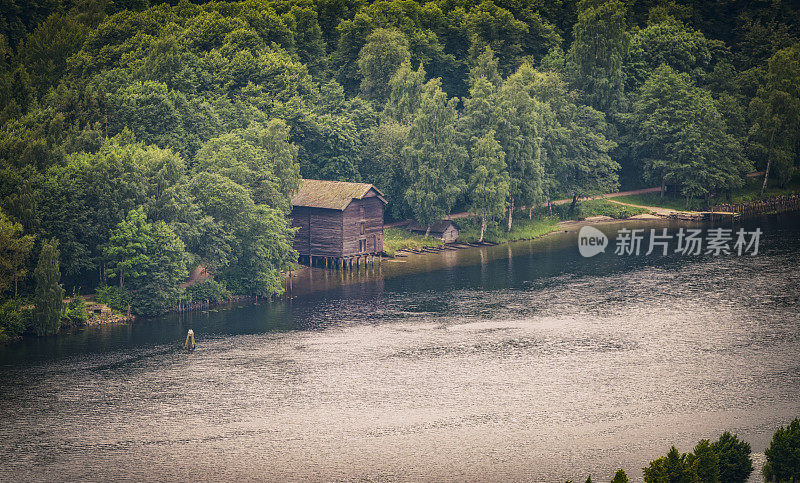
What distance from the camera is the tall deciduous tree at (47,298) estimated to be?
92.6 metres

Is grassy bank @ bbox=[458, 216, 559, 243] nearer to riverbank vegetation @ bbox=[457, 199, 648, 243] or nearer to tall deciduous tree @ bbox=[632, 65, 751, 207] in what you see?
riverbank vegetation @ bbox=[457, 199, 648, 243]

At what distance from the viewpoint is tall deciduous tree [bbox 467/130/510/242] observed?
4978 inches

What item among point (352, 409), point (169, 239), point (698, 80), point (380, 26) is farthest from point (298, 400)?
point (698, 80)

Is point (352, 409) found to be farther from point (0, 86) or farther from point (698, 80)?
point (698, 80)

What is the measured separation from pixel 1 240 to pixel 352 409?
118ft

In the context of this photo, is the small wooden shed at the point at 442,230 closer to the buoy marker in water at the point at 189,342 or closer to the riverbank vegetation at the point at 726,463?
the buoy marker in water at the point at 189,342

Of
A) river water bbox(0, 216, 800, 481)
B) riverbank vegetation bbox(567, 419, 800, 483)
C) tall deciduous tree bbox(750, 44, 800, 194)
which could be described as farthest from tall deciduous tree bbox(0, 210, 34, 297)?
tall deciduous tree bbox(750, 44, 800, 194)

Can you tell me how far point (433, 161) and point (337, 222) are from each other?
1572cm

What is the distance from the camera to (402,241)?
417 ft

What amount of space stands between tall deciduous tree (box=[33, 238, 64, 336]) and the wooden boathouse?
3123cm

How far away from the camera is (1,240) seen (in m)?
92.8

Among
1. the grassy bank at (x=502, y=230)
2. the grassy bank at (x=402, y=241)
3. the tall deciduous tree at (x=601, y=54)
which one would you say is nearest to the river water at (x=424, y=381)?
the grassy bank at (x=402, y=241)

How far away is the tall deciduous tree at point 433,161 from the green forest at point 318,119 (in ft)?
0.85

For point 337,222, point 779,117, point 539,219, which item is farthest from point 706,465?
point 779,117
